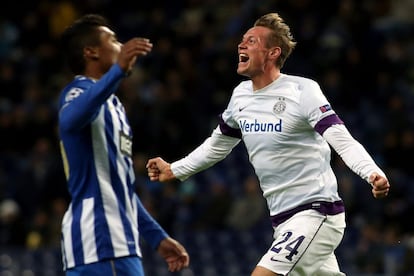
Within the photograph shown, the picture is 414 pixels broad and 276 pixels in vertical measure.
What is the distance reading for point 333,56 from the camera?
1543 centimetres

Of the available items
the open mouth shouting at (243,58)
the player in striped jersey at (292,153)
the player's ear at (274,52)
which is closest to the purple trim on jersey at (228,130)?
the player in striped jersey at (292,153)

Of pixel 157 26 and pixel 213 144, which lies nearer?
pixel 213 144

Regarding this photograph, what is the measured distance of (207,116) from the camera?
15562mm

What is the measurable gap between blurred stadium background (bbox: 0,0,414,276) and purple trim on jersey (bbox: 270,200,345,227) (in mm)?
5995

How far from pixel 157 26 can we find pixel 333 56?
10.1 feet

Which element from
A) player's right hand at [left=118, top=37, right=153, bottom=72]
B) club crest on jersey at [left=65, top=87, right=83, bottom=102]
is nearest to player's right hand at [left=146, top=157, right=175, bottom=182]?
club crest on jersey at [left=65, top=87, right=83, bottom=102]

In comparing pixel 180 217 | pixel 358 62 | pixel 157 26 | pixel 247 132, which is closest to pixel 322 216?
pixel 247 132

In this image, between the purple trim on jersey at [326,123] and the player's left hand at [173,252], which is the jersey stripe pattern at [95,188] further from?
the purple trim on jersey at [326,123]

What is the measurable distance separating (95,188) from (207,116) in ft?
31.7

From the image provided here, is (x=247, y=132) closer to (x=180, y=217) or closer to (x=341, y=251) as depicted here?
(x=341, y=251)

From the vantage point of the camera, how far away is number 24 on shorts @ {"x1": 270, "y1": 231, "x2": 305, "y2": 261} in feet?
19.0

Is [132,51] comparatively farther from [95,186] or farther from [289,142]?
[289,142]

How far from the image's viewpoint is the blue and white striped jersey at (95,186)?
5898 millimetres

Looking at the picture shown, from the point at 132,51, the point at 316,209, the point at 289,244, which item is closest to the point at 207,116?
the point at 316,209
